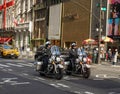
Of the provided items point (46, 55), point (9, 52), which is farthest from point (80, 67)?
point (9, 52)

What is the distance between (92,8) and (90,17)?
122 centimetres

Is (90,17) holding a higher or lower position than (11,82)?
higher

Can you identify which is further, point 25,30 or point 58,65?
point 25,30

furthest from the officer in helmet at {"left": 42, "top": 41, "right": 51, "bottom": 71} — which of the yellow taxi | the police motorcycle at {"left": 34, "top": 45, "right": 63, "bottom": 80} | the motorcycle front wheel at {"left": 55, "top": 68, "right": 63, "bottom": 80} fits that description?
the yellow taxi

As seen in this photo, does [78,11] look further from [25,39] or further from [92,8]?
[25,39]

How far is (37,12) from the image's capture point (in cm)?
7719

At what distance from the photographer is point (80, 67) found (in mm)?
20891

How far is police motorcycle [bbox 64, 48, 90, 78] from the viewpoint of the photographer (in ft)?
67.3

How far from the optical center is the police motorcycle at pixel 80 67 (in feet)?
67.3

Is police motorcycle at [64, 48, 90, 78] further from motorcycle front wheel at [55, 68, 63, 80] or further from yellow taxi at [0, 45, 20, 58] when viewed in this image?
yellow taxi at [0, 45, 20, 58]

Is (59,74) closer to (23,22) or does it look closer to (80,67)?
(80,67)

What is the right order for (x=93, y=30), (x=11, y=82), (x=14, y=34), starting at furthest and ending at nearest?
(x=14, y=34)
(x=93, y=30)
(x=11, y=82)

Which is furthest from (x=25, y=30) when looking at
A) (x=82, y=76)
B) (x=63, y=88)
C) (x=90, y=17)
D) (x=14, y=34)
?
(x=63, y=88)

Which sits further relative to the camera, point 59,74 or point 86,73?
point 86,73
